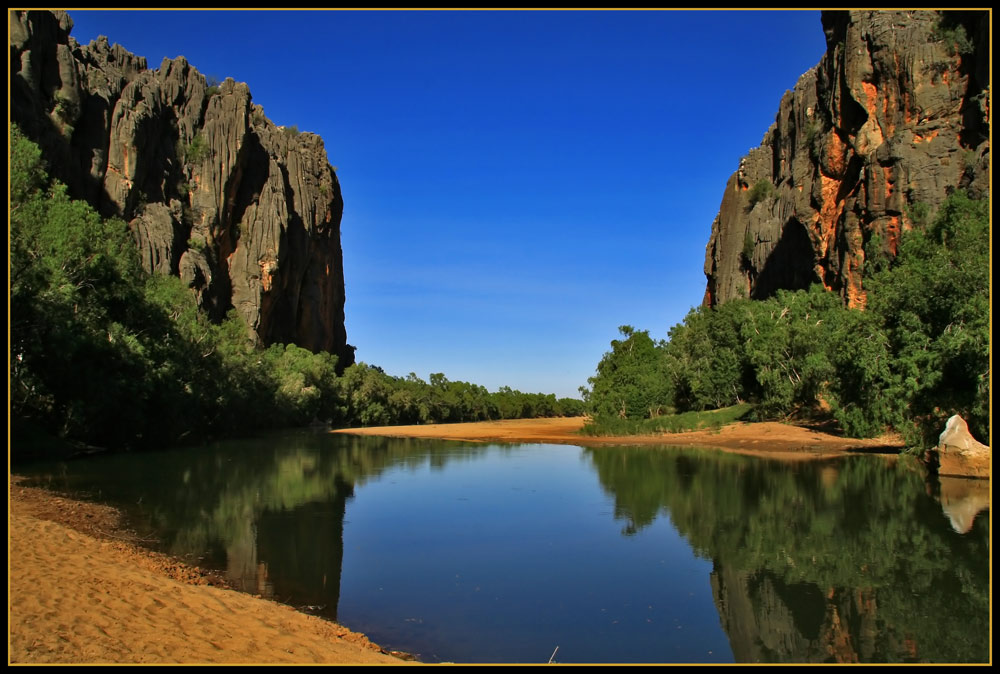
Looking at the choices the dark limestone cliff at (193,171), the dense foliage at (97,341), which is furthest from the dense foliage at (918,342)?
the dark limestone cliff at (193,171)

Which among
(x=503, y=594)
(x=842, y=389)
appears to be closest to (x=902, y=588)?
(x=503, y=594)

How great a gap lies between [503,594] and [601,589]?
5.60ft

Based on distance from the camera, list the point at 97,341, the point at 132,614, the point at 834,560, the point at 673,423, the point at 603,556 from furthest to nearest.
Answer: the point at 673,423, the point at 97,341, the point at 603,556, the point at 834,560, the point at 132,614

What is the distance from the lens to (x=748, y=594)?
1189cm

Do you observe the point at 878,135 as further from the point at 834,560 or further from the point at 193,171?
the point at 193,171

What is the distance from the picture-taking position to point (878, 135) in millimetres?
49344

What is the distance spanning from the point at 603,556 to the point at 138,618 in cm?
915

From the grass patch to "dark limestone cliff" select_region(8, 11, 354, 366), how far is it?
4144 cm

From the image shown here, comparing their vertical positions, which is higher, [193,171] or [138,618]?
[193,171]

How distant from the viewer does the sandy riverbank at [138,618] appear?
7336 mm

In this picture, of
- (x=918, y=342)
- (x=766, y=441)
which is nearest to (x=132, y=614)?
(x=918, y=342)

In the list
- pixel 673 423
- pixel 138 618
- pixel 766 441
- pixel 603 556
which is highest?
pixel 673 423

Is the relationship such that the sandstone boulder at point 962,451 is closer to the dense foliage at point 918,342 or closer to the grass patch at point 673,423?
the dense foliage at point 918,342

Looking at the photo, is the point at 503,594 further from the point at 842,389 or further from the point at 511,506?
the point at 842,389
